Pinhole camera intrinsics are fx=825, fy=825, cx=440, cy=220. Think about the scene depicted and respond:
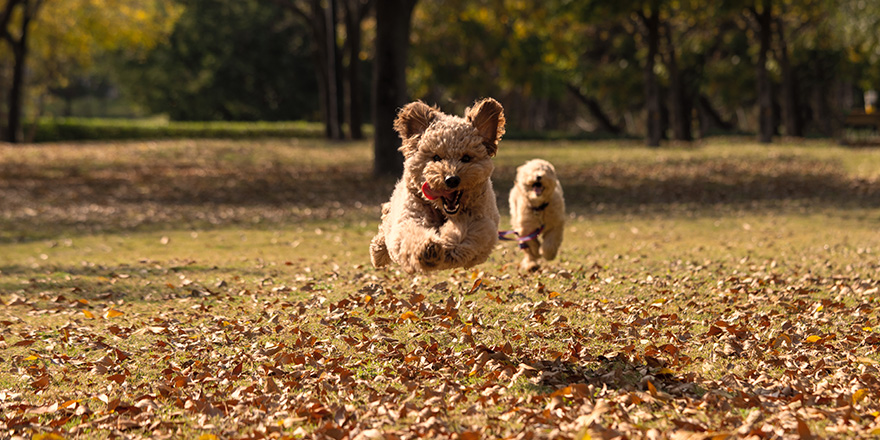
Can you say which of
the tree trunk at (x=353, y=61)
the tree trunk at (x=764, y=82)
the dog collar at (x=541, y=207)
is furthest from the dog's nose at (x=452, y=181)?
the tree trunk at (x=764, y=82)

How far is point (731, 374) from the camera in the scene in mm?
6176

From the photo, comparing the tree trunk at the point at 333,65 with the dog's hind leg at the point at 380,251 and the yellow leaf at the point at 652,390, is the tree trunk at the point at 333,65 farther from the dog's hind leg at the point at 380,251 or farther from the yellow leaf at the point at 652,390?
the yellow leaf at the point at 652,390

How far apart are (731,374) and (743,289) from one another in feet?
10.5

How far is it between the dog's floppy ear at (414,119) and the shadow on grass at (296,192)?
11578mm

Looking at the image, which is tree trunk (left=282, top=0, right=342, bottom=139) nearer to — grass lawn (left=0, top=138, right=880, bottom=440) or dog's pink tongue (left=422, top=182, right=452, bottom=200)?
grass lawn (left=0, top=138, right=880, bottom=440)

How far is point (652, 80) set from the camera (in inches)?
1214

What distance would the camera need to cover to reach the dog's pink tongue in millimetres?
5539

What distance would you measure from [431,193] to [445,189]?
7.1 inches

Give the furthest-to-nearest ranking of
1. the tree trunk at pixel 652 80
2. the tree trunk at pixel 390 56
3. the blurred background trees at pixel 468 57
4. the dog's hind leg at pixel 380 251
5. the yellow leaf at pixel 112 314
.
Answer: the blurred background trees at pixel 468 57 < the tree trunk at pixel 652 80 < the tree trunk at pixel 390 56 < the yellow leaf at pixel 112 314 < the dog's hind leg at pixel 380 251

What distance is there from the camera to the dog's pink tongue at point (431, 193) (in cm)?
554

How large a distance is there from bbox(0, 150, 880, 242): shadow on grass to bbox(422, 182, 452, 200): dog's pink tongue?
11.8m

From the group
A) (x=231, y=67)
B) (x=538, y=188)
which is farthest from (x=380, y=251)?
(x=231, y=67)

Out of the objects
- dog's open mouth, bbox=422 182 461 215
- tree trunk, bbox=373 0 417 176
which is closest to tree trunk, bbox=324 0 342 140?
tree trunk, bbox=373 0 417 176

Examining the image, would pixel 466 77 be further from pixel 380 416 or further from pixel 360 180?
pixel 380 416
